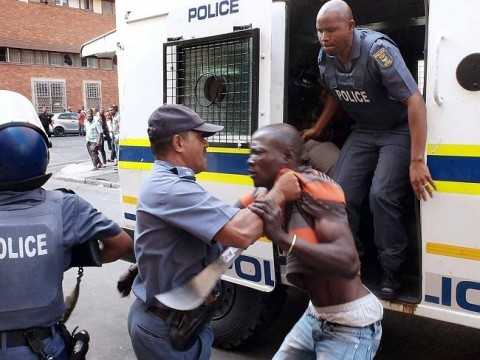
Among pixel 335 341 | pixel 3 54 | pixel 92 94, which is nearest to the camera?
pixel 335 341

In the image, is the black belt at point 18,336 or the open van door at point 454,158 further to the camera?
the open van door at point 454,158

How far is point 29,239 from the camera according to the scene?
1751 millimetres

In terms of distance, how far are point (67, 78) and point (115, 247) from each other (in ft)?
112

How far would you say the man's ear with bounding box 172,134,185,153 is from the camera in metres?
2.14

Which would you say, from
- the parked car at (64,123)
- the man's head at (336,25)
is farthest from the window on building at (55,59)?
the man's head at (336,25)

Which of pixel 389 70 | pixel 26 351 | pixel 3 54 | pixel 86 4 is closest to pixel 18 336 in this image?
pixel 26 351

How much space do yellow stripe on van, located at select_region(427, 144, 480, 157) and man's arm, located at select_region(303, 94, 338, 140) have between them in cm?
101

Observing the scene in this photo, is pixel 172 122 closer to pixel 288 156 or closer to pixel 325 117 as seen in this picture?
pixel 288 156

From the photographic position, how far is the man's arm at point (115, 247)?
204cm

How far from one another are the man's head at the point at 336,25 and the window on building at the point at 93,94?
1316 inches

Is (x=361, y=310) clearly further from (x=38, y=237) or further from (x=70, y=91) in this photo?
(x=70, y=91)

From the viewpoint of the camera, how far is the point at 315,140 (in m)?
3.72

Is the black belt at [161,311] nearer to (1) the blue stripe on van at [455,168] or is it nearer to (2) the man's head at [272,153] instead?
(2) the man's head at [272,153]

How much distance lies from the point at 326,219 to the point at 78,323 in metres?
3.37
